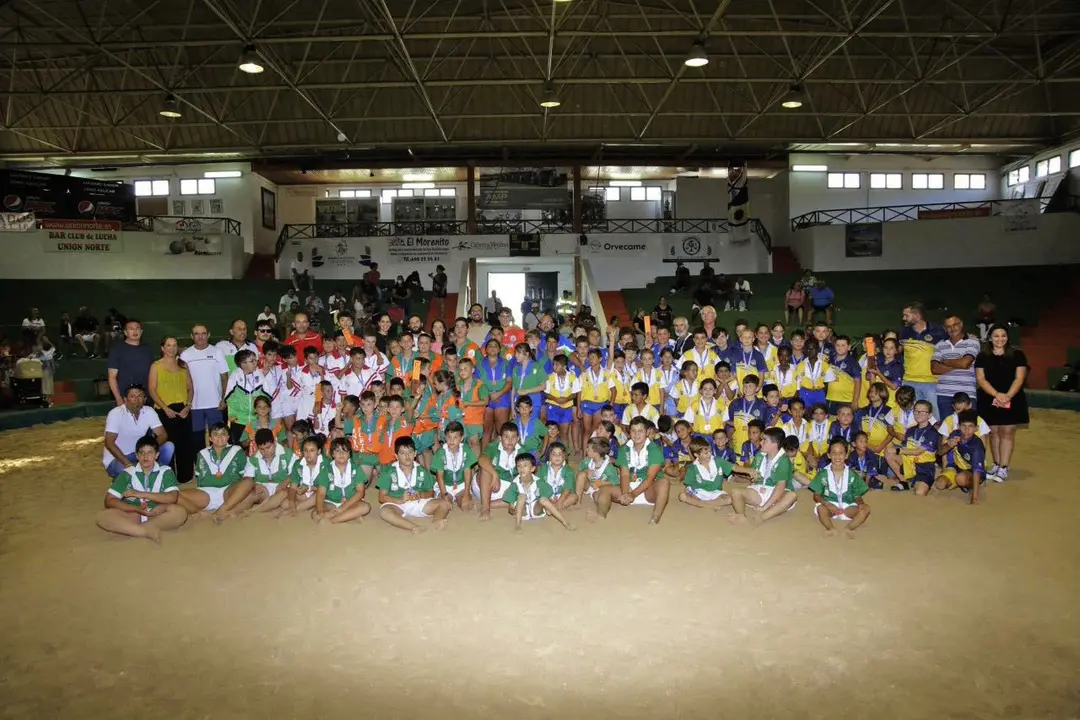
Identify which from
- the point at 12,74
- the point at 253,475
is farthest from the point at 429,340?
the point at 12,74

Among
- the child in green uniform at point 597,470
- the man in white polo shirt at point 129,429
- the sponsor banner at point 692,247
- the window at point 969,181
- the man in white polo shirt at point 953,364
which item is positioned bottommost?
the child in green uniform at point 597,470

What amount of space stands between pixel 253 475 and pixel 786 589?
16.2 feet

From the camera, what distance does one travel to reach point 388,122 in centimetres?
2228

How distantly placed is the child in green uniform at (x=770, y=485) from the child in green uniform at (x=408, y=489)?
2.76 m

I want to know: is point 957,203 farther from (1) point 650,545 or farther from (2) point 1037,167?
(1) point 650,545

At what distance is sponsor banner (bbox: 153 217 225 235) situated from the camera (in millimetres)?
23391

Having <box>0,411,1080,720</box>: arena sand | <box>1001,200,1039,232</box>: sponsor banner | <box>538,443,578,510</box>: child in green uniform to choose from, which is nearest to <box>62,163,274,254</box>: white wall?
<box>0,411,1080,720</box>: arena sand

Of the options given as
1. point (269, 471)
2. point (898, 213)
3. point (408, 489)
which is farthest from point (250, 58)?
point (898, 213)

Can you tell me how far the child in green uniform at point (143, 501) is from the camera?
233 inches

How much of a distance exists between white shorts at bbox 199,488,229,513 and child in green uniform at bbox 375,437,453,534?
1.56m

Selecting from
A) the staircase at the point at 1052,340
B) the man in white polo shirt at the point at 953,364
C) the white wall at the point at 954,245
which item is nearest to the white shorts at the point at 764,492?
the man in white polo shirt at the point at 953,364

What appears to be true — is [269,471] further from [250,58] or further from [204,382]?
[250,58]

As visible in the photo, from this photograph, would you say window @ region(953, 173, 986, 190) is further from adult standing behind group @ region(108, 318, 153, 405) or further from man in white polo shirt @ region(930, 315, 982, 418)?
adult standing behind group @ region(108, 318, 153, 405)

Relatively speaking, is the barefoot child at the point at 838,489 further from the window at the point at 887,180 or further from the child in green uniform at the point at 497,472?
the window at the point at 887,180
